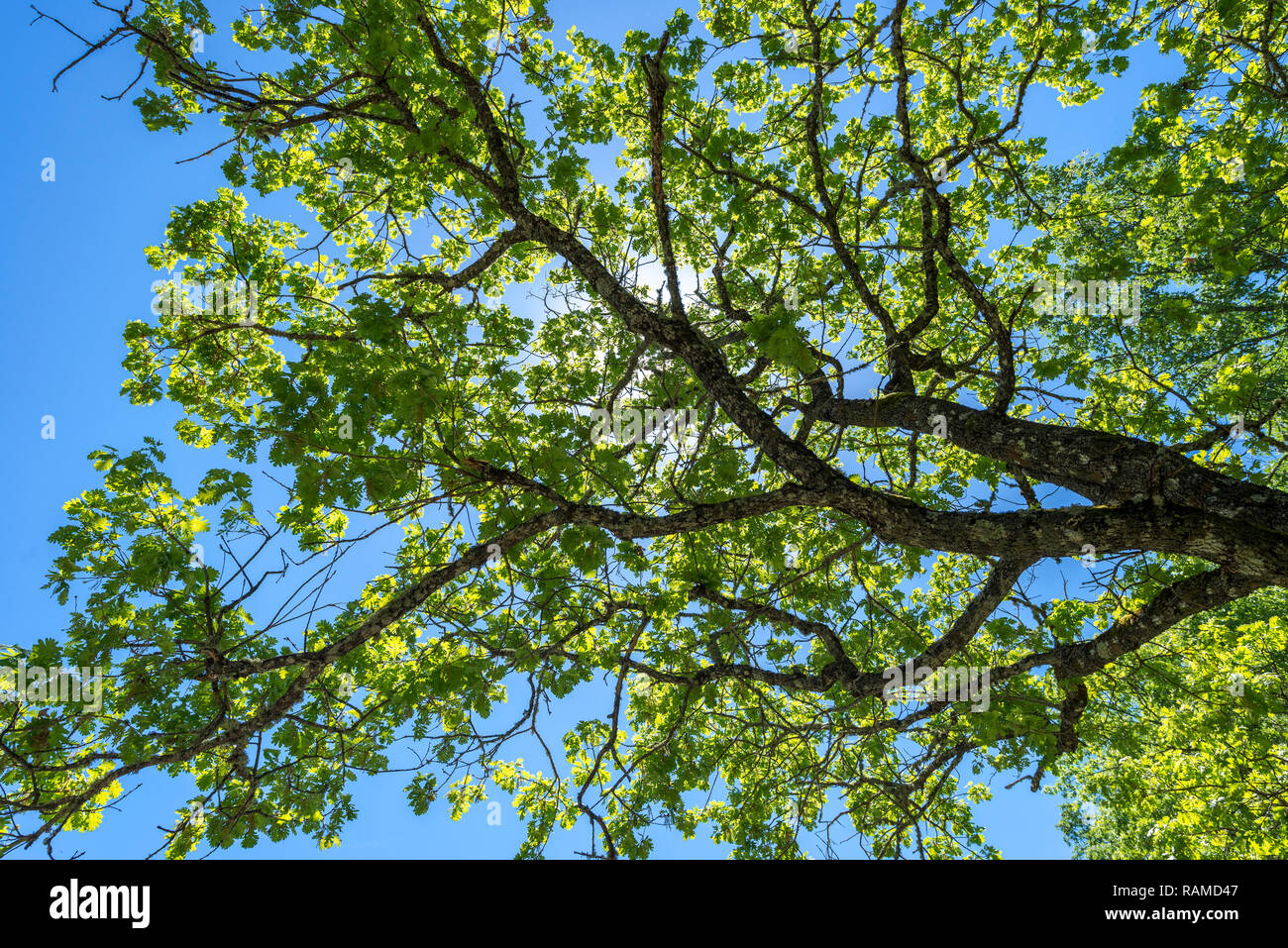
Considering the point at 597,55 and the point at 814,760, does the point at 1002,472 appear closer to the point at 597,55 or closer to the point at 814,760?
the point at 814,760

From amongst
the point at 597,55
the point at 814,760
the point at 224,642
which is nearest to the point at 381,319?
the point at 224,642

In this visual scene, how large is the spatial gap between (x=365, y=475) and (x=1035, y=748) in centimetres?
603

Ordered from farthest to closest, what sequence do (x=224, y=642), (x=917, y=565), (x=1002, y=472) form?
1. (x=1002, y=472)
2. (x=917, y=565)
3. (x=224, y=642)

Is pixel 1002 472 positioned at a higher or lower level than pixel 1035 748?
higher

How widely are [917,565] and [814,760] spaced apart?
7.09 ft

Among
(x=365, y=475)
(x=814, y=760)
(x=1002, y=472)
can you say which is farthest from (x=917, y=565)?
(x=365, y=475)

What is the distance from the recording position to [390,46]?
3.83 meters

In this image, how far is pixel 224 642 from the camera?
381 cm

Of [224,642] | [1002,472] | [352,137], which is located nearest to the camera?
[224,642]

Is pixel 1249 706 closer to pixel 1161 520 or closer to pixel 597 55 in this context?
pixel 1161 520
